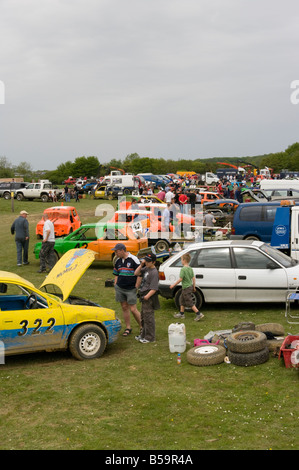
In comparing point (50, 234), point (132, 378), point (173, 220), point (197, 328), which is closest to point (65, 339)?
point (132, 378)

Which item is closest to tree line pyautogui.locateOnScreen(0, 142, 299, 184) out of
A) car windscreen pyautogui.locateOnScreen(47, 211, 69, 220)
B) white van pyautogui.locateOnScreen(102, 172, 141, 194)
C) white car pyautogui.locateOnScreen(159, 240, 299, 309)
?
white van pyautogui.locateOnScreen(102, 172, 141, 194)

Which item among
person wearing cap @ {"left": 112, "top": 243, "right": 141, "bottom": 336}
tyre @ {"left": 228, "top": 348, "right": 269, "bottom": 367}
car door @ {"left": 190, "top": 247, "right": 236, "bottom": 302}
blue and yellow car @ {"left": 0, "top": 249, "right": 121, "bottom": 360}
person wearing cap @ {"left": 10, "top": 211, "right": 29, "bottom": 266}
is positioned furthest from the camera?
person wearing cap @ {"left": 10, "top": 211, "right": 29, "bottom": 266}

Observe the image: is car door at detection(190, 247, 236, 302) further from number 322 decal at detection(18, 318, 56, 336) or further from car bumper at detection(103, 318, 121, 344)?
number 322 decal at detection(18, 318, 56, 336)

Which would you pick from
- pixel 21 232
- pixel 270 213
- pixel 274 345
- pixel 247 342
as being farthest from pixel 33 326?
pixel 270 213

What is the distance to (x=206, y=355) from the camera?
7.83m

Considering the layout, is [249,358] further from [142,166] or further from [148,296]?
[142,166]

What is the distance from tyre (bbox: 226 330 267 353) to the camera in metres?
7.73

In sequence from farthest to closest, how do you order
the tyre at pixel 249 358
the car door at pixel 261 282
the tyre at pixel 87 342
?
1. the car door at pixel 261 282
2. the tyre at pixel 87 342
3. the tyre at pixel 249 358

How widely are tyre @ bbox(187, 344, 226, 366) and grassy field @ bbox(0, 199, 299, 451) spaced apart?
0.36 ft

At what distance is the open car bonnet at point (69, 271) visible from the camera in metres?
8.12

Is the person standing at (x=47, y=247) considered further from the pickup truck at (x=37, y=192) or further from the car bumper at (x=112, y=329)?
the pickup truck at (x=37, y=192)

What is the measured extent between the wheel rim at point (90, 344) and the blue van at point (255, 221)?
986 centimetres

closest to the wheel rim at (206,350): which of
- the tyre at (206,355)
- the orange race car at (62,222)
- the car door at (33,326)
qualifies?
the tyre at (206,355)

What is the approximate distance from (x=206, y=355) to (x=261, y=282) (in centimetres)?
307
